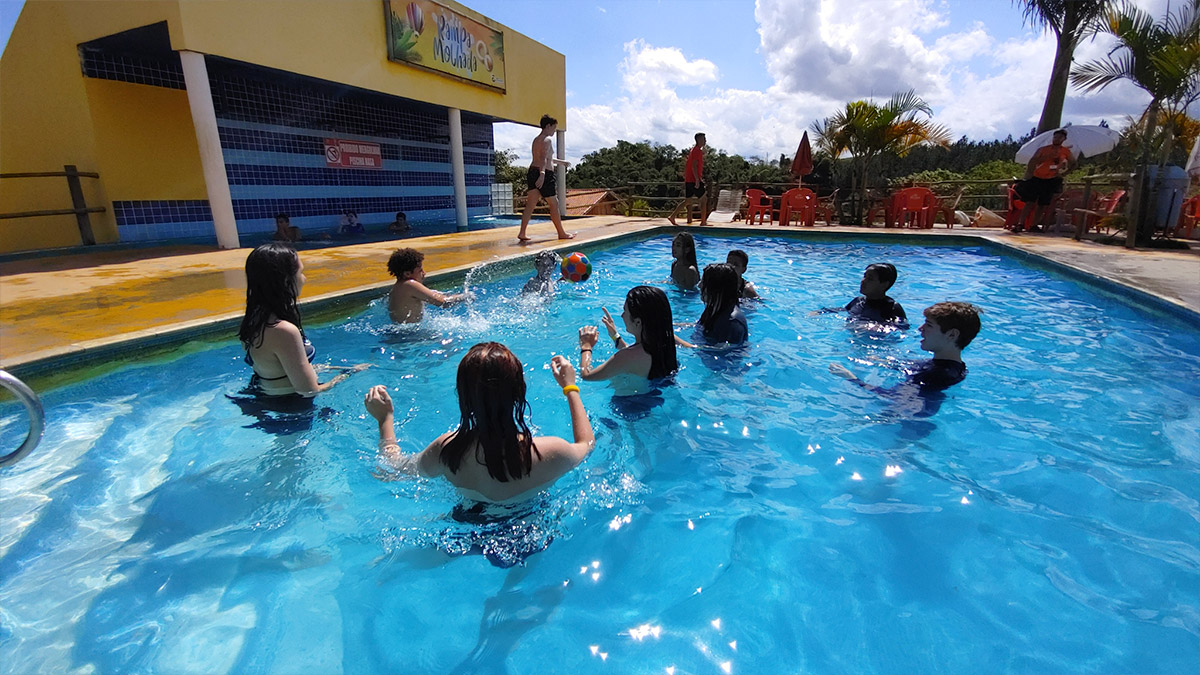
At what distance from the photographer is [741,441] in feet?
11.1

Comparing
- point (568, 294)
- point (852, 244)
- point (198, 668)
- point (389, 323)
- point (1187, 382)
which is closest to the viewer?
point (198, 668)

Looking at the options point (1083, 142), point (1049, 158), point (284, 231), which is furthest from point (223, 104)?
point (1083, 142)

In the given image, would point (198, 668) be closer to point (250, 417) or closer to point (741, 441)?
point (250, 417)

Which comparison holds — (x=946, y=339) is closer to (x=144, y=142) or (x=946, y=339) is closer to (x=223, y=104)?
(x=144, y=142)

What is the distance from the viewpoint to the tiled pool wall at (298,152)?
981 centimetres

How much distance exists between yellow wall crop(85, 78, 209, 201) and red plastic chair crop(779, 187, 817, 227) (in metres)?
12.3

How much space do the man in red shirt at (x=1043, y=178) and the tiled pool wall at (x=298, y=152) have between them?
43.6 feet

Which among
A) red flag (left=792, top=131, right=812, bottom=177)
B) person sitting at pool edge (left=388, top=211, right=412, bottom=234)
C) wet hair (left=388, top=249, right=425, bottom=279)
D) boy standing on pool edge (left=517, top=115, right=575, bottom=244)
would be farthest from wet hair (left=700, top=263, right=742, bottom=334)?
red flag (left=792, top=131, right=812, bottom=177)

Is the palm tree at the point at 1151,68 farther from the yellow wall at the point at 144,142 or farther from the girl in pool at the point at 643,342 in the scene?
the yellow wall at the point at 144,142

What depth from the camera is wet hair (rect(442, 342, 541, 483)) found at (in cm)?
192

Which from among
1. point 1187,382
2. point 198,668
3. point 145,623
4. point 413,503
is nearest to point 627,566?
point 413,503

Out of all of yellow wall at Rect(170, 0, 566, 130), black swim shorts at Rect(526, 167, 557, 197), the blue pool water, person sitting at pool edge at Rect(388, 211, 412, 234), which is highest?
yellow wall at Rect(170, 0, 566, 130)

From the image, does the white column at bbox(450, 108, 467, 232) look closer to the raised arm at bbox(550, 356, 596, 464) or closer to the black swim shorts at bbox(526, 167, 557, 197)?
the black swim shorts at bbox(526, 167, 557, 197)

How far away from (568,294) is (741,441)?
3968 mm
